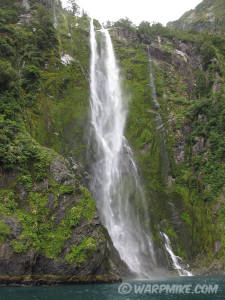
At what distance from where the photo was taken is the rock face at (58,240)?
49.5 feet

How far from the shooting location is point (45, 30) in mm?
35594

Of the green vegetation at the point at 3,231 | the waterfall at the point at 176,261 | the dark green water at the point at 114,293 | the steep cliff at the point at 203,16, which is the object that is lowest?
the waterfall at the point at 176,261

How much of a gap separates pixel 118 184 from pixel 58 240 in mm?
10806

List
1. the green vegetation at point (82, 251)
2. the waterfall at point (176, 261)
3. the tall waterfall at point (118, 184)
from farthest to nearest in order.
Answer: the waterfall at point (176, 261)
the tall waterfall at point (118, 184)
the green vegetation at point (82, 251)

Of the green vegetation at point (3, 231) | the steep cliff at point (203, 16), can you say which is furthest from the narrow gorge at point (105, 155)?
the steep cliff at point (203, 16)

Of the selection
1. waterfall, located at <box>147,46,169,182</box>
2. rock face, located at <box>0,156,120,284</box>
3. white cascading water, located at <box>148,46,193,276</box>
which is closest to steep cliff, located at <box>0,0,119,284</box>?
rock face, located at <box>0,156,120,284</box>

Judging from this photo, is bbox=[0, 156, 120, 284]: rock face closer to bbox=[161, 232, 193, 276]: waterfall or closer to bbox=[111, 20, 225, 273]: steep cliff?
bbox=[161, 232, 193, 276]: waterfall

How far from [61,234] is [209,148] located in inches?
806

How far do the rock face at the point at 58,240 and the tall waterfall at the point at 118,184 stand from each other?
5.30m

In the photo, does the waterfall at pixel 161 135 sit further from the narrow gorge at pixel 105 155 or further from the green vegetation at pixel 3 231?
the green vegetation at pixel 3 231

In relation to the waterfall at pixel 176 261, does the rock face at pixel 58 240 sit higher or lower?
higher

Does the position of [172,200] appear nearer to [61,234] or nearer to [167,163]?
[167,163]

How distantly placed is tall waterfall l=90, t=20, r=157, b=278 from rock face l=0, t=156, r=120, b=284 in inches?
209

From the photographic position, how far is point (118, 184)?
26.6 metres
